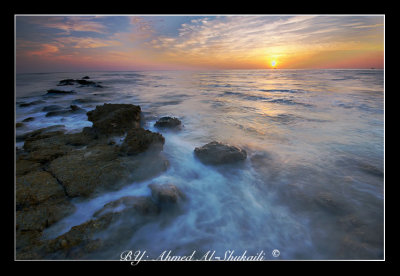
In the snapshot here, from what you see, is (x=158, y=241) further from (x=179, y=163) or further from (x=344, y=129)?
(x=344, y=129)

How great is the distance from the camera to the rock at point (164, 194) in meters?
2.83

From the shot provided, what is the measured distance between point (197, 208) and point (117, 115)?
3.49m

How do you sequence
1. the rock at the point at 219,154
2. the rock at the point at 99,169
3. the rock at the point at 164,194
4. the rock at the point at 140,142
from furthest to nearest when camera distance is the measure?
the rock at the point at 219,154, the rock at the point at 140,142, the rock at the point at 99,169, the rock at the point at 164,194

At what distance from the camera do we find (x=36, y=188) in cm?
274

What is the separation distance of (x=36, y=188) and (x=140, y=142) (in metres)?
1.78

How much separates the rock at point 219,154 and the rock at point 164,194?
1341 mm

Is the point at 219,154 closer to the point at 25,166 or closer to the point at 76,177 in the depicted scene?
→ the point at 76,177

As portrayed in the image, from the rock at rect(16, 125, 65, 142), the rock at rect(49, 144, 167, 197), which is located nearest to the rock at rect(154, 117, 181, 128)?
the rock at rect(49, 144, 167, 197)

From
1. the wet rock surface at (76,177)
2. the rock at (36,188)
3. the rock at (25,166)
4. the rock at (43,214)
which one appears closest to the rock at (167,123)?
the wet rock surface at (76,177)

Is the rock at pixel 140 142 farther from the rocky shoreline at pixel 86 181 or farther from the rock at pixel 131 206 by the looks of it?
the rock at pixel 131 206

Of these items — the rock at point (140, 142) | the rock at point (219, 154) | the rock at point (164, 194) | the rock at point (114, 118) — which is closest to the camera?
the rock at point (164, 194)

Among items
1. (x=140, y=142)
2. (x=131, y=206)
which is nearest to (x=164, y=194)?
(x=131, y=206)

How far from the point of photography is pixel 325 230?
254 centimetres

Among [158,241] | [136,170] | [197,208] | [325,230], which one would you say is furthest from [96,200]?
[325,230]
